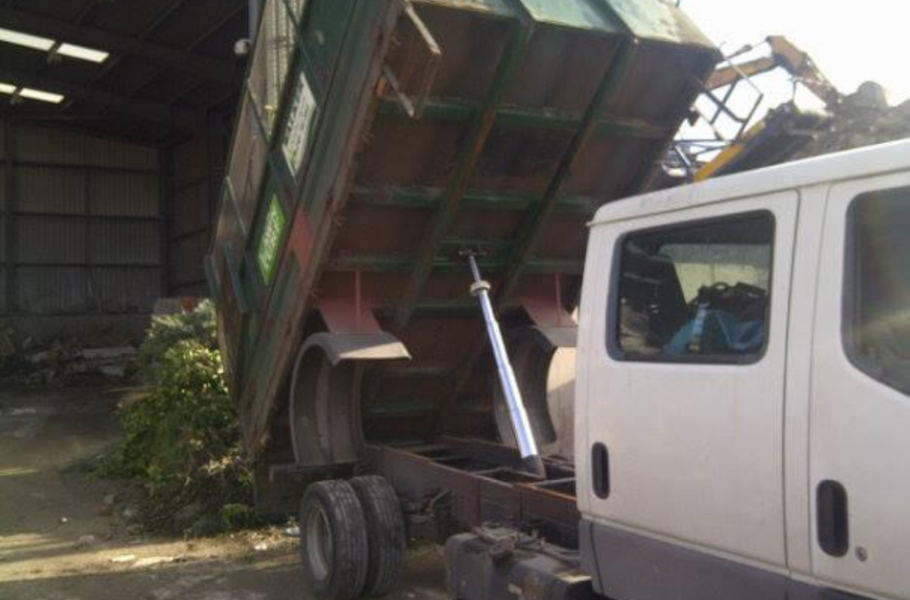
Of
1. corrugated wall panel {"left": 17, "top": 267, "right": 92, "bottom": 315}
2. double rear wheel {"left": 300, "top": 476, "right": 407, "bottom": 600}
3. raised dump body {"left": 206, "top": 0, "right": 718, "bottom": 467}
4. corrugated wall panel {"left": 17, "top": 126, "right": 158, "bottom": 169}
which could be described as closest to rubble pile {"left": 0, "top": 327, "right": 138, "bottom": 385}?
corrugated wall panel {"left": 17, "top": 267, "right": 92, "bottom": 315}

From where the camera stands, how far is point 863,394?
2.56 m

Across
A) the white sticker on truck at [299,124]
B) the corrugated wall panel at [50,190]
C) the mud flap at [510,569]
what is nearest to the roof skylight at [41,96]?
the corrugated wall panel at [50,190]

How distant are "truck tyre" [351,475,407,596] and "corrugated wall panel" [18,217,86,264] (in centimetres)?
→ 2216

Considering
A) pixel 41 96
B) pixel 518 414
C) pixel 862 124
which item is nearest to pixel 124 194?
pixel 41 96

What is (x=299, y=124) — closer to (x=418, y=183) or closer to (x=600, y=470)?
(x=418, y=183)

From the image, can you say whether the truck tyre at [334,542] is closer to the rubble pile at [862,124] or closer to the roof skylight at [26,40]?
the rubble pile at [862,124]

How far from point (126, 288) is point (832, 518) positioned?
25966mm

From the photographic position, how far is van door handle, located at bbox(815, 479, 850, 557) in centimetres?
262

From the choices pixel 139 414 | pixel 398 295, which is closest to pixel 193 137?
pixel 139 414

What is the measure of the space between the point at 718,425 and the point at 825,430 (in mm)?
395

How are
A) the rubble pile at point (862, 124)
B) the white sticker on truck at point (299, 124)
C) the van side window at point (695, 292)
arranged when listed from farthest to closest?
the rubble pile at point (862, 124) → the white sticker on truck at point (299, 124) → the van side window at point (695, 292)

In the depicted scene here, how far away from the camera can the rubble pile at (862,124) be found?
37.9ft

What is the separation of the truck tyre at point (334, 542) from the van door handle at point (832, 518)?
3534mm

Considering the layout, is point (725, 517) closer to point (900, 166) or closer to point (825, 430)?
point (825, 430)
